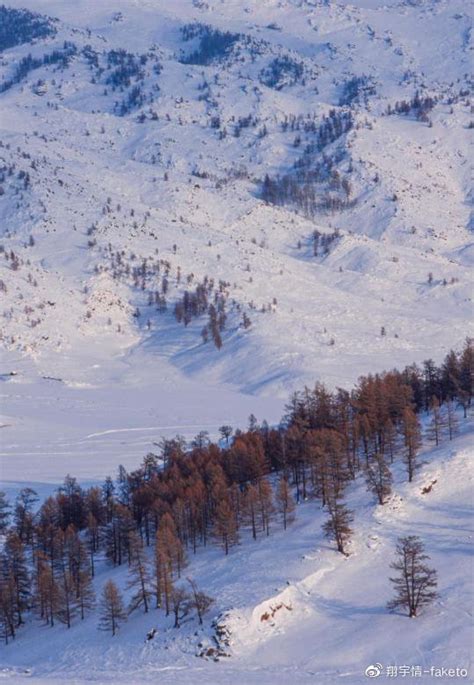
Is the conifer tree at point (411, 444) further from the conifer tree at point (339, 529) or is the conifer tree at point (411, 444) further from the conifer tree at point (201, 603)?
the conifer tree at point (201, 603)

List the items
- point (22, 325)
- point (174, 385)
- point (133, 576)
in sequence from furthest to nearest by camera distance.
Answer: point (22, 325), point (174, 385), point (133, 576)

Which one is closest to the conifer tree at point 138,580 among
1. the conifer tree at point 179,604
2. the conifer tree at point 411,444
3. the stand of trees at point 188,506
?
the stand of trees at point 188,506

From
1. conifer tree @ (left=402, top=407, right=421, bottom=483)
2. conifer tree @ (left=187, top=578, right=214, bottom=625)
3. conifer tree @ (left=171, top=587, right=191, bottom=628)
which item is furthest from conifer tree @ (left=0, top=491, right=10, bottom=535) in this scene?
conifer tree @ (left=402, top=407, right=421, bottom=483)

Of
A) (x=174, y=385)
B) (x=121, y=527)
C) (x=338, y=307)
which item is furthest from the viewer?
(x=338, y=307)

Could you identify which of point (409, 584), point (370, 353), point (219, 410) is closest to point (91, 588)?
point (409, 584)

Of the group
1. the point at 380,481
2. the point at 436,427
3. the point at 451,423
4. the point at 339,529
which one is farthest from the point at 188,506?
the point at 451,423

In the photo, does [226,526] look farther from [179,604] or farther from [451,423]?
[451,423]

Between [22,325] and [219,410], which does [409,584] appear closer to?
[219,410]
